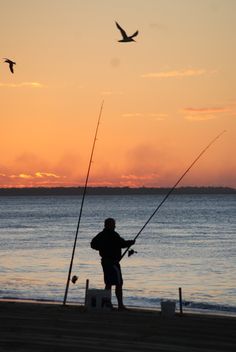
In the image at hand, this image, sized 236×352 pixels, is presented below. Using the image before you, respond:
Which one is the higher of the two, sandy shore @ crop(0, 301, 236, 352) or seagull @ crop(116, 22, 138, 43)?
seagull @ crop(116, 22, 138, 43)

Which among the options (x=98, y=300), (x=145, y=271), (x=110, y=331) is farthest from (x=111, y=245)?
(x=145, y=271)

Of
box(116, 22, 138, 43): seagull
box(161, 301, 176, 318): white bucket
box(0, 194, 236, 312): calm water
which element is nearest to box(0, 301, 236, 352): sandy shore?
box(161, 301, 176, 318): white bucket

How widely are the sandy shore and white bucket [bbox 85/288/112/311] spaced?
0.19 meters

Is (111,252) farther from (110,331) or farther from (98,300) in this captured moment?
(110,331)

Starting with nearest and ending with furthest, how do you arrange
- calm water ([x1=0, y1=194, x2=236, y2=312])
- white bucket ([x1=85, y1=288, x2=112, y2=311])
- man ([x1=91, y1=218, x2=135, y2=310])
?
white bucket ([x1=85, y1=288, x2=112, y2=311]) → man ([x1=91, y1=218, x2=135, y2=310]) → calm water ([x1=0, y1=194, x2=236, y2=312])

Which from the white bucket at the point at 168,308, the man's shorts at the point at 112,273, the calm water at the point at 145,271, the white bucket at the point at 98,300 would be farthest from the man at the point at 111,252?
the calm water at the point at 145,271

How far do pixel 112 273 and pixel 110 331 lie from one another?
2.32 metres

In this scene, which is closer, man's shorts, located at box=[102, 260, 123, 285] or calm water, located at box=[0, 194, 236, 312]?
man's shorts, located at box=[102, 260, 123, 285]

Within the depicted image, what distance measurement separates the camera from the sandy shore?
7957 mm

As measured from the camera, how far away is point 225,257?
39.9 m

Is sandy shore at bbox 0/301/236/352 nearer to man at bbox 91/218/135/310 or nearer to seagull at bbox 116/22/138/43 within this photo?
man at bbox 91/218/135/310

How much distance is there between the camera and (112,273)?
36.4ft

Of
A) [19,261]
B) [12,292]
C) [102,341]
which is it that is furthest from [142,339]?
[19,261]

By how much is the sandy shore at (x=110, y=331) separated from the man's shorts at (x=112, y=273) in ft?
2.04
